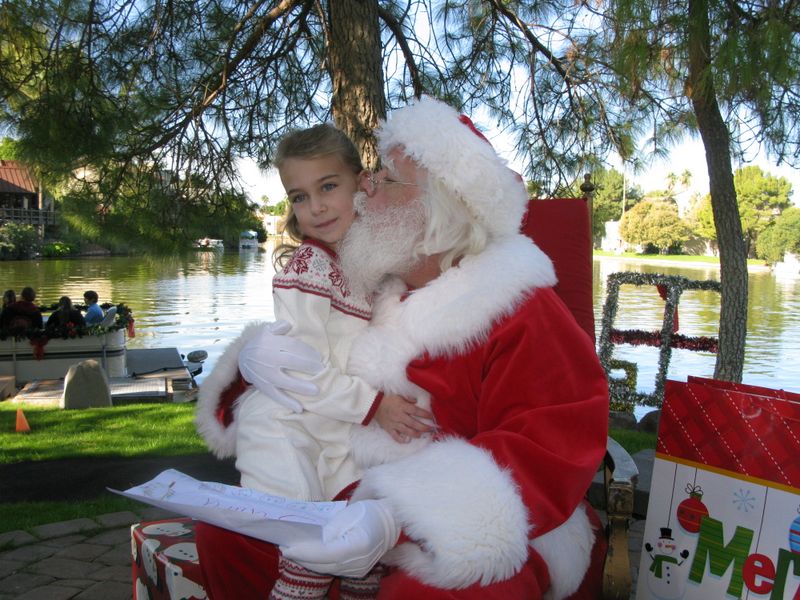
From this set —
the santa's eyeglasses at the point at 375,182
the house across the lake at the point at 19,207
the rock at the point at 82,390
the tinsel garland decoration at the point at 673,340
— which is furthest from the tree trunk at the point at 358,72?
the house across the lake at the point at 19,207

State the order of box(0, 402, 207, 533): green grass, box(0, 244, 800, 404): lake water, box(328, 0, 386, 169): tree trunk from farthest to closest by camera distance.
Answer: box(0, 244, 800, 404): lake water < box(328, 0, 386, 169): tree trunk < box(0, 402, 207, 533): green grass

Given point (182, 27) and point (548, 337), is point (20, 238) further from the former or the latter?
point (548, 337)

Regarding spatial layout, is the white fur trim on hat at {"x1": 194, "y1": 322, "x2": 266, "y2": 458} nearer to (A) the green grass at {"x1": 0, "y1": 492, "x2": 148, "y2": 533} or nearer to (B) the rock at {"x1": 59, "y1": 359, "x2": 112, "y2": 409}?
(A) the green grass at {"x1": 0, "y1": 492, "x2": 148, "y2": 533}

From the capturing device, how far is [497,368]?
157 centimetres

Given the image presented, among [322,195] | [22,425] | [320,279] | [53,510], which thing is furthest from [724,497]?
[22,425]

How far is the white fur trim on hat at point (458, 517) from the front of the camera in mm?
1298

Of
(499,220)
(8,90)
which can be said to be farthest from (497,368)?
(8,90)

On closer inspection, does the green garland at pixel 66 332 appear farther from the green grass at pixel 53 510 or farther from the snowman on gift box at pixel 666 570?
the snowman on gift box at pixel 666 570

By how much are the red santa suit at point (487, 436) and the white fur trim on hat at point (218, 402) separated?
1.39 ft

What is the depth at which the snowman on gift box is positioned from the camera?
1.84 metres

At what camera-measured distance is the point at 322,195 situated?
6.43ft

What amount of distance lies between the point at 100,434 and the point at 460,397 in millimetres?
4468

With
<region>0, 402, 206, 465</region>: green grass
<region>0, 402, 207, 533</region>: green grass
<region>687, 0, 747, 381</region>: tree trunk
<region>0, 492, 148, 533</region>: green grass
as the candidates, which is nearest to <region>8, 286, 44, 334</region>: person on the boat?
<region>0, 402, 207, 533</region>: green grass

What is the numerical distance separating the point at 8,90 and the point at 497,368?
153 inches
